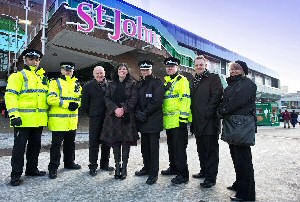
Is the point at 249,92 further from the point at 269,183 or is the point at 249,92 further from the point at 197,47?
the point at 197,47

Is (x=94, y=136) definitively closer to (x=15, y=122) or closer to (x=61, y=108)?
(x=61, y=108)

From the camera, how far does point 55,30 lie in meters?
11.3

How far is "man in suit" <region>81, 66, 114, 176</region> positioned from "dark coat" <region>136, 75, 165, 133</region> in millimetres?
→ 865

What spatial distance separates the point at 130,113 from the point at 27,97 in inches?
69.7

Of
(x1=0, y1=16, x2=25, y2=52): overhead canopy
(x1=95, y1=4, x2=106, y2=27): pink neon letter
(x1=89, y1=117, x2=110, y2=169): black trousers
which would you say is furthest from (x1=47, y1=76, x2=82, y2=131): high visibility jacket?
(x1=0, y1=16, x2=25, y2=52): overhead canopy

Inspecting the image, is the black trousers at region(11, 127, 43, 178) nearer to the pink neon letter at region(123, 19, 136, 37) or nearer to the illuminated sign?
the illuminated sign

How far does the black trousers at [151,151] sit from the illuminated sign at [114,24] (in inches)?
297

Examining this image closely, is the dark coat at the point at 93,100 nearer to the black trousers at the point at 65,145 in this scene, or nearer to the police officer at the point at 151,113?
the black trousers at the point at 65,145

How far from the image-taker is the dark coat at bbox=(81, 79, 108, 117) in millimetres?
4949

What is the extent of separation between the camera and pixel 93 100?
16.4ft

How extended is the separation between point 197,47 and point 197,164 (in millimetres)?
29505

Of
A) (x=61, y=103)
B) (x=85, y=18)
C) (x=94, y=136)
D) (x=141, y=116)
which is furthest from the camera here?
(x=85, y=18)

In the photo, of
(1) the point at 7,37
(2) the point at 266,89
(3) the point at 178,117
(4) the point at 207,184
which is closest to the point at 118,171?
(3) the point at 178,117

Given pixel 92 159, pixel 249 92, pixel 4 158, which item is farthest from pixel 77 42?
Answer: pixel 249 92
